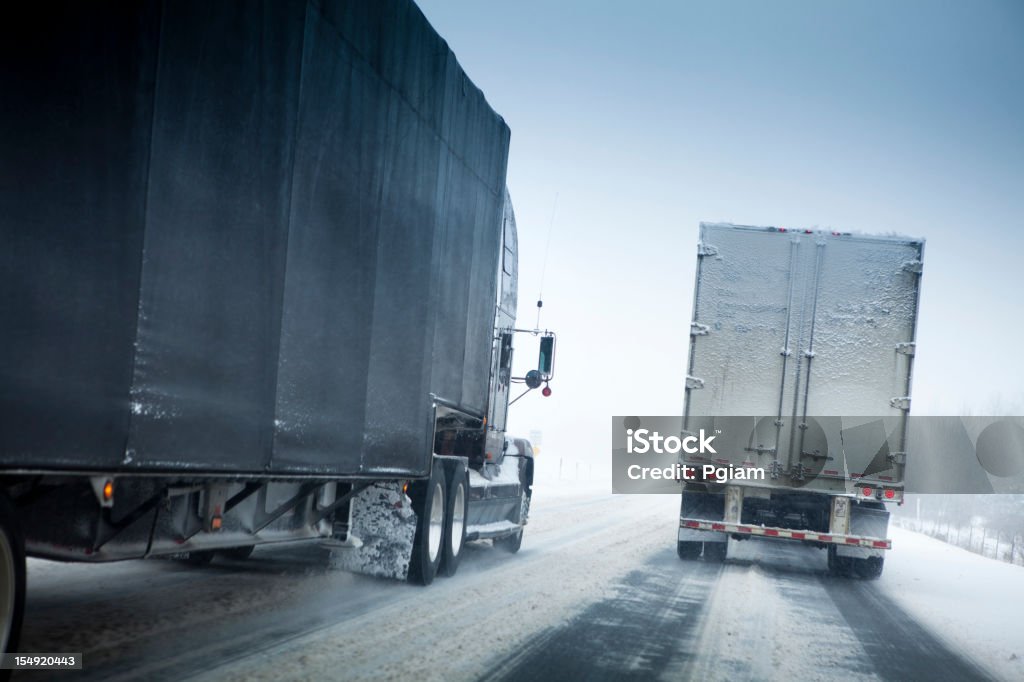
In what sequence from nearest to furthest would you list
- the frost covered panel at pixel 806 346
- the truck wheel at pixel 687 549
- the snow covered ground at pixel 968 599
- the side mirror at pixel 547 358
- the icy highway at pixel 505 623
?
the icy highway at pixel 505 623 < the snow covered ground at pixel 968 599 < the side mirror at pixel 547 358 < the frost covered panel at pixel 806 346 < the truck wheel at pixel 687 549

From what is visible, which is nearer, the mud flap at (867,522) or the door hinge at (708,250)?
the mud flap at (867,522)

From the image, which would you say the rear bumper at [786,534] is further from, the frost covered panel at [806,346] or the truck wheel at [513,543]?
the truck wheel at [513,543]

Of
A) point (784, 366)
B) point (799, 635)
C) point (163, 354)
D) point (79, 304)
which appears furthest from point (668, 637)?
point (784, 366)

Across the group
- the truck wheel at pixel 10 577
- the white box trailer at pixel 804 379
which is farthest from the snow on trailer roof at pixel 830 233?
the truck wheel at pixel 10 577

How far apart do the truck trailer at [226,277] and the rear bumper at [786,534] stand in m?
5.69

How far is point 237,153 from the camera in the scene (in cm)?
549

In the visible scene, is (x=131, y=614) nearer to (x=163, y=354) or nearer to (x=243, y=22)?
(x=163, y=354)

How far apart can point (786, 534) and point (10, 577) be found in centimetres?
1148

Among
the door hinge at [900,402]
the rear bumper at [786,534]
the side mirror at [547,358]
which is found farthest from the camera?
the rear bumper at [786,534]

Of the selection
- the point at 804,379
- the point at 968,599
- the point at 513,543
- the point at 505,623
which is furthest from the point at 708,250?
the point at 505,623

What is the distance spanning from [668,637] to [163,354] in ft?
16.2

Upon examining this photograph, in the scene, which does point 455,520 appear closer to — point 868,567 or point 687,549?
point 687,549

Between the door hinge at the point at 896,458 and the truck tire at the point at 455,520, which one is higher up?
the door hinge at the point at 896,458

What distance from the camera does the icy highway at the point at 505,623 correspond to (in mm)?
6340
